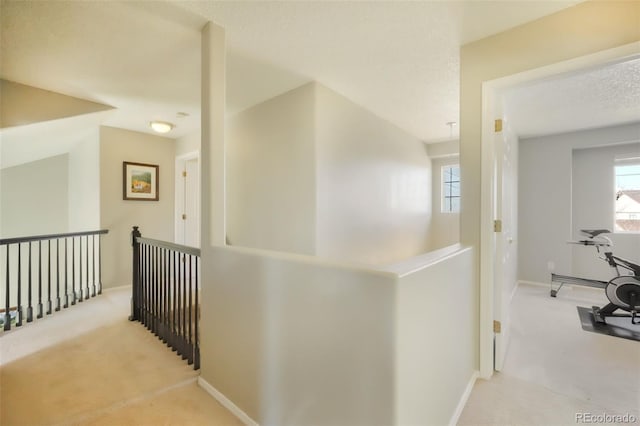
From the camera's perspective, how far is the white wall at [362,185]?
9.05ft

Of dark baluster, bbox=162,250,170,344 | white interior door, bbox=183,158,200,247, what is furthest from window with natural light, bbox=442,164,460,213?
dark baluster, bbox=162,250,170,344

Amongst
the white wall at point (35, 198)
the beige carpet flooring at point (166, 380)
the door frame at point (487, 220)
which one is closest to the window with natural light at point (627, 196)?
the beige carpet flooring at point (166, 380)

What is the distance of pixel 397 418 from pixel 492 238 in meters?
1.45

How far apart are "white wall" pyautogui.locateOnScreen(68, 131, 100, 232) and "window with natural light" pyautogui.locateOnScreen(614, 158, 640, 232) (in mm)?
7711

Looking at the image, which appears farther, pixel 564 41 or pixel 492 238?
pixel 492 238

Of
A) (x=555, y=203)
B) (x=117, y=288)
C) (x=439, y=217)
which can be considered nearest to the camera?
(x=117, y=288)

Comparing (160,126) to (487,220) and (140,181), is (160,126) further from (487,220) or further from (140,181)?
(487,220)

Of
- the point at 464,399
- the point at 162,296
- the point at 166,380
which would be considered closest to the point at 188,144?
the point at 162,296

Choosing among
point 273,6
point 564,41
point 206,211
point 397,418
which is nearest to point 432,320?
point 397,418

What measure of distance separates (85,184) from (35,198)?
1257 millimetres

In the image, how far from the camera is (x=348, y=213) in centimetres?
306

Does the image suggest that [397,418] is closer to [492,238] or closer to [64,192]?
[492,238]

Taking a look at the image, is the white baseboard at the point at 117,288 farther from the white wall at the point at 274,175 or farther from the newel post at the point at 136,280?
the white wall at the point at 274,175

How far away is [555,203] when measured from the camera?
Result: 4262 millimetres
